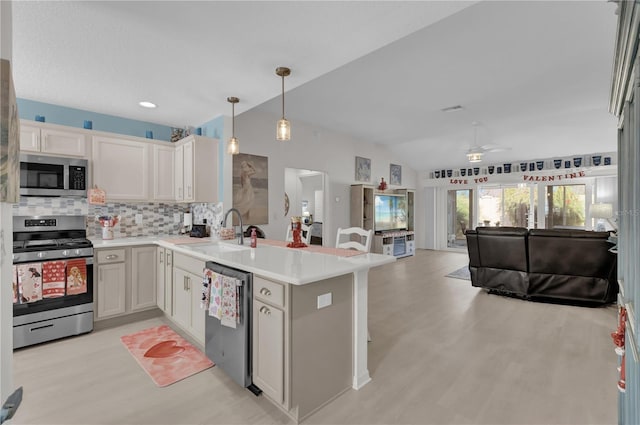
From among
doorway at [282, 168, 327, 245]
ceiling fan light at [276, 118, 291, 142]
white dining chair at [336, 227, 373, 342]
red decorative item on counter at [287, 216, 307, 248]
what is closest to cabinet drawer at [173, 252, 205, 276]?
red decorative item on counter at [287, 216, 307, 248]

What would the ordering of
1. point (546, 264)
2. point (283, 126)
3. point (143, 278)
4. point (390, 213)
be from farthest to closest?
point (390, 213), point (546, 264), point (143, 278), point (283, 126)

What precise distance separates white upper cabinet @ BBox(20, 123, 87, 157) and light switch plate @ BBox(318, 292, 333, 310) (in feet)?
10.5

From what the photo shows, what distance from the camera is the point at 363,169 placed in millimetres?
6887

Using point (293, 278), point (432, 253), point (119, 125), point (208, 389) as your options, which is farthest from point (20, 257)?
point (432, 253)

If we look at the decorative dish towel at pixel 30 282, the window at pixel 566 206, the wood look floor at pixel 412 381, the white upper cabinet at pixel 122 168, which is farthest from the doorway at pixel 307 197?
the window at pixel 566 206

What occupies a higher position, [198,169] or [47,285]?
[198,169]

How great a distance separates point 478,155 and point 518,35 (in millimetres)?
2847

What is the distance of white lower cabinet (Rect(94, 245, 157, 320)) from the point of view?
3176mm

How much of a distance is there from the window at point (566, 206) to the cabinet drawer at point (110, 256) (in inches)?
343

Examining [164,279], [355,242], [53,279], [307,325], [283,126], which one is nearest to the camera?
[307,325]

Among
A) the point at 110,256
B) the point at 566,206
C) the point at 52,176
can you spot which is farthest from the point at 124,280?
the point at 566,206

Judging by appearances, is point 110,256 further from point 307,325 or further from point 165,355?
point 307,325

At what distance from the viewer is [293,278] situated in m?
1.63

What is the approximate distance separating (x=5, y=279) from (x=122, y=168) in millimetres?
3345
